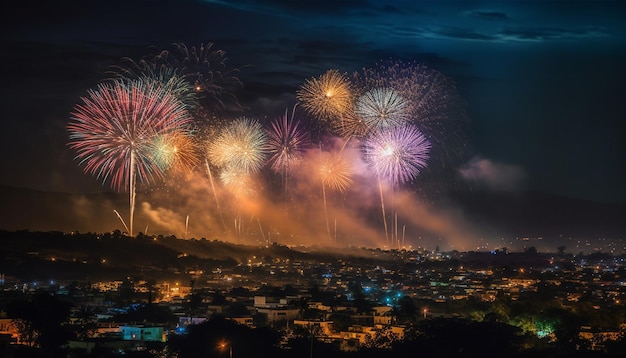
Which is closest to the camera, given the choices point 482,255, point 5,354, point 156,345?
point 5,354

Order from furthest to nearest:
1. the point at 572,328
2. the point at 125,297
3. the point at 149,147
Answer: the point at 125,297 → the point at 572,328 → the point at 149,147

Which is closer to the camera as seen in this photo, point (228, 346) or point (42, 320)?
point (228, 346)

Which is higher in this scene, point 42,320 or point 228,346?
point 42,320

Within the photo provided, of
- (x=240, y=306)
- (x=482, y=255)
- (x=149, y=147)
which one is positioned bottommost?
(x=240, y=306)

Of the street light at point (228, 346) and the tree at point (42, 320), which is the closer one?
the street light at point (228, 346)

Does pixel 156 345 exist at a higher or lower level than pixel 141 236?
lower

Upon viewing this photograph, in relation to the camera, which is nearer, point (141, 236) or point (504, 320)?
point (504, 320)

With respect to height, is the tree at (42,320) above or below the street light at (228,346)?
above

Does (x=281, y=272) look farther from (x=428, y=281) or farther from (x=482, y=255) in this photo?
(x=482, y=255)

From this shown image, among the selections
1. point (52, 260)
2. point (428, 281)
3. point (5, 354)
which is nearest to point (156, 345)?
point (5, 354)

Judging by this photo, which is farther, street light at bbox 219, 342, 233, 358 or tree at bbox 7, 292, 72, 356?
tree at bbox 7, 292, 72, 356

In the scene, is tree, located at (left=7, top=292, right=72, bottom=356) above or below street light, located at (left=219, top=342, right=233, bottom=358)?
above
